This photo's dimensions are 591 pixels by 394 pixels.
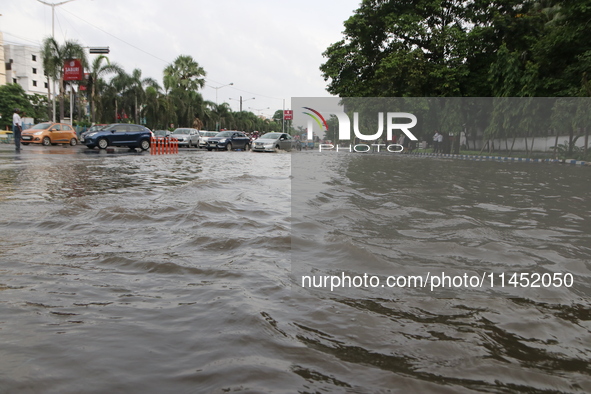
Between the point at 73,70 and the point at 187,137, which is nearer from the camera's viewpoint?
the point at 187,137

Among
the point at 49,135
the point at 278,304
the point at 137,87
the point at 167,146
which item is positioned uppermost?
the point at 137,87

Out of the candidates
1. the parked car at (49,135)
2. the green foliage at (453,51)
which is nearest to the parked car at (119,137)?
the parked car at (49,135)

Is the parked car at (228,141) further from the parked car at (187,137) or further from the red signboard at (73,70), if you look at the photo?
the red signboard at (73,70)

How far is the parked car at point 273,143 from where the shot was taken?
29.8m

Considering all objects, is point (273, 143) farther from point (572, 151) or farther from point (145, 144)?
point (572, 151)

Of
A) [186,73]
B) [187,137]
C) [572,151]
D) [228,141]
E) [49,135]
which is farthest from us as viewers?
[186,73]

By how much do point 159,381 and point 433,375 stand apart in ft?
4.20

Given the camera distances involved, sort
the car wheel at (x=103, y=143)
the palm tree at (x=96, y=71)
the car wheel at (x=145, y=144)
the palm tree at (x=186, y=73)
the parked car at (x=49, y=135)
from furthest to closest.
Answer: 1. the palm tree at (x=186, y=73)
2. the palm tree at (x=96, y=71)
3. the parked car at (x=49, y=135)
4. the car wheel at (x=145, y=144)
5. the car wheel at (x=103, y=143)

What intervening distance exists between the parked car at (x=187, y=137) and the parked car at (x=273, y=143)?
616cm

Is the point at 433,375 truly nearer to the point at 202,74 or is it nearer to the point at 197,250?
the point at 197,250

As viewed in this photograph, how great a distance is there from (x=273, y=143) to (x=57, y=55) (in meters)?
19.7

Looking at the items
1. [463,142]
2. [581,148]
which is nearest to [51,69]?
[463,142]

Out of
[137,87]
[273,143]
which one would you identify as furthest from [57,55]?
[273,143]

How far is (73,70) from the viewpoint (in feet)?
117
